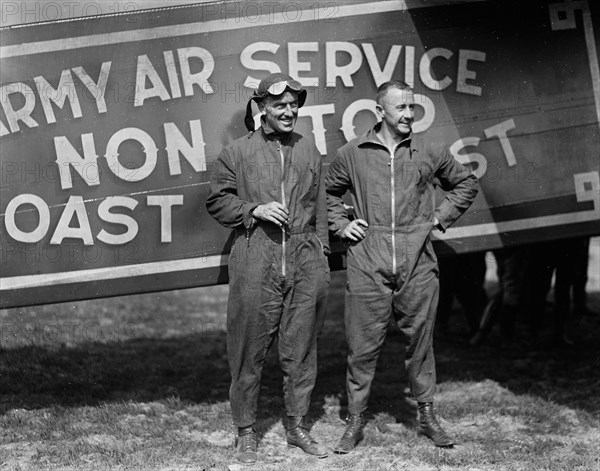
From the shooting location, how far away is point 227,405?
609 cm

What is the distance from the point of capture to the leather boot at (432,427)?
5211mm

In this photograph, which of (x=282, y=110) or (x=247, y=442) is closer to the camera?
(x=282, y=110)

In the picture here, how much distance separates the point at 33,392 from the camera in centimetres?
630

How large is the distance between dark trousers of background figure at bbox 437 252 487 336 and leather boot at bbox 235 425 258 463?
3.37 m

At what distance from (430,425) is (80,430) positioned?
2.18m

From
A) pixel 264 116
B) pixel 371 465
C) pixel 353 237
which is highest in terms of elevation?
pixel 264 116

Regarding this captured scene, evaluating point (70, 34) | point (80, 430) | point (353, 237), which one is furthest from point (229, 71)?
point (80, 430)

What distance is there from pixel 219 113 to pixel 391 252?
1.49 m

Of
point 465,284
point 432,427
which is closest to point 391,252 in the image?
point 432,427

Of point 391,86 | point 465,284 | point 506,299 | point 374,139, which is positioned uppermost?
point 391,86

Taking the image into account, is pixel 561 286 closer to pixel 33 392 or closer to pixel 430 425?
pixel 430 425

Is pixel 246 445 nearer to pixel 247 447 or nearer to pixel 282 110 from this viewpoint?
pixel 247 447

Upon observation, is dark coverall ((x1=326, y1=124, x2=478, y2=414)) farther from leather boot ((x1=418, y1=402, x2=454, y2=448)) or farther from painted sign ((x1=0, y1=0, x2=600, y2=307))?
painted sign ((x1=0, y1=0, x2=600, y2=307))

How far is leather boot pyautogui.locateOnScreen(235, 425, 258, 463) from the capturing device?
4992mm
